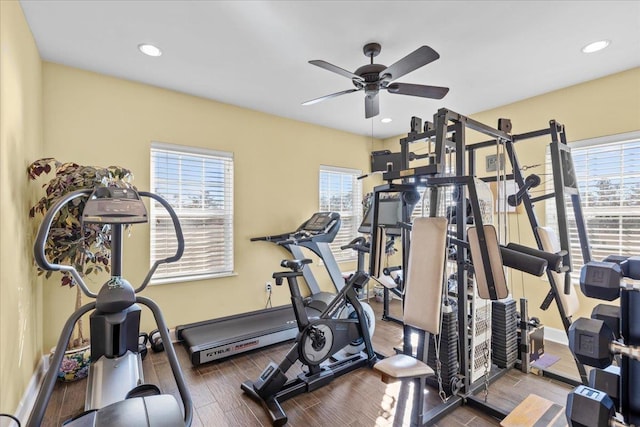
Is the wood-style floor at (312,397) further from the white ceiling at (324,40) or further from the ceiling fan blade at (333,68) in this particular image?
the white ceiling at (324,40)

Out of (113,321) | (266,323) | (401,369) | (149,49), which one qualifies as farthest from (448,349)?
(149,49)

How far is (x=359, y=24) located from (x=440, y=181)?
133 centimetres

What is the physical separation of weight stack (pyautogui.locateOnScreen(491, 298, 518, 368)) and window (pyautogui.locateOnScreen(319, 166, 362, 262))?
264cm

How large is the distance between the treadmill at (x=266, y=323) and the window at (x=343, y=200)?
1.08 meters

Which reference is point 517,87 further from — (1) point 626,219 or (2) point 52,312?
(2) point 52,312

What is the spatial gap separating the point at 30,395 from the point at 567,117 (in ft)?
18.0

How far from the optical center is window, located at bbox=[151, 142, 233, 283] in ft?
11.0

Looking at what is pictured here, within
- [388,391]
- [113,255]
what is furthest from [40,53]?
[388,391]

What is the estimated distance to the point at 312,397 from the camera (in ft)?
7.75

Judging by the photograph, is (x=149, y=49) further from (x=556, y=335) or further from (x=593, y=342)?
(x=556, y=335)

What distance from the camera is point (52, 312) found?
9.10ft

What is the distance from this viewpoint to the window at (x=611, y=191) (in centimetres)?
296

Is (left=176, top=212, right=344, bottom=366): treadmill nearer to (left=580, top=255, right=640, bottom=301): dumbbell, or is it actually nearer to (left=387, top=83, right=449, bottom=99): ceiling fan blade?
(left=387, top=83, right=449, bottom=99): ceiling fan blade

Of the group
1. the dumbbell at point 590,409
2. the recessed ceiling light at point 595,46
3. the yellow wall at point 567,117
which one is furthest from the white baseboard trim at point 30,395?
the recessed ceiling light at point 595,46
